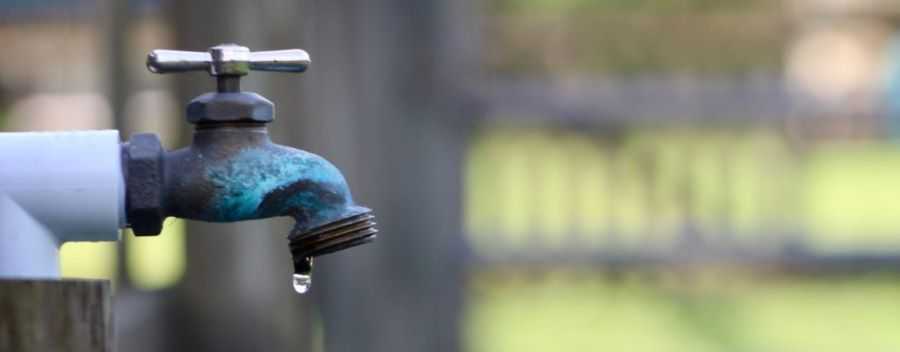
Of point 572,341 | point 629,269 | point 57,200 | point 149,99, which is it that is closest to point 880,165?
point 572,341

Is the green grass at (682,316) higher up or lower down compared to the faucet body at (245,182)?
lower down

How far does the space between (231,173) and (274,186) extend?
0.04m

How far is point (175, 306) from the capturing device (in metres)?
2.97

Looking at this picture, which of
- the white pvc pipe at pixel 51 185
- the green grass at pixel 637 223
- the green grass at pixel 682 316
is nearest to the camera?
the white pvc pipe at pixel 51 185

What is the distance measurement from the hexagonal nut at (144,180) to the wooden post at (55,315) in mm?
214

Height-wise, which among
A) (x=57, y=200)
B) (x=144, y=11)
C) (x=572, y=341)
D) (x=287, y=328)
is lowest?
(x=572, y=341)

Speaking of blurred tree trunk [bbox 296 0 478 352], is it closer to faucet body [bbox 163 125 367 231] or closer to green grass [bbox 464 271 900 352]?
green grass [bbox 464 271 900 352]

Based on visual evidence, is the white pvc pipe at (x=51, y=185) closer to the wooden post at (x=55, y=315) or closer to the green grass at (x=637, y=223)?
the wooden post at (x=55, y=315)

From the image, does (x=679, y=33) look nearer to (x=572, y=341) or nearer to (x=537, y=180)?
(x=537, y=180)

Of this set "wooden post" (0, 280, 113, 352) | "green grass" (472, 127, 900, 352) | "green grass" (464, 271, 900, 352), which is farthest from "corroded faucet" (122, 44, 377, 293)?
"green grass" (464, 271, 900, 352)

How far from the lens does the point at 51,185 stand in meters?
1.32

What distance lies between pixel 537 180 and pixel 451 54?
57.4 inches

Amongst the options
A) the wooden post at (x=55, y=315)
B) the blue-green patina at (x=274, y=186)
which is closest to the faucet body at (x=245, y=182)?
the blue-green patina at (x=274, y=186)

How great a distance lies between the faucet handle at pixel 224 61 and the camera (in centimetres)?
135
